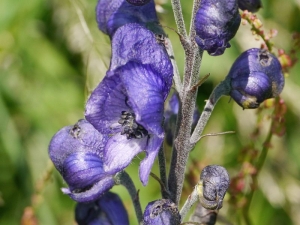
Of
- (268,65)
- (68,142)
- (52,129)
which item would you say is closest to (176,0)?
(268,65)

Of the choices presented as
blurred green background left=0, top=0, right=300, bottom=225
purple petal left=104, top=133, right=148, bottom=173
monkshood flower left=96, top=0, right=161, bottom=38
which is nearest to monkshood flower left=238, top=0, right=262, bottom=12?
monkshood flower left=96, top=0, right=161, bottom=38

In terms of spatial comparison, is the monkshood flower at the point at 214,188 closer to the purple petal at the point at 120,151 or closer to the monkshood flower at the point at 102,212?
the purple petal at the point at 120,151

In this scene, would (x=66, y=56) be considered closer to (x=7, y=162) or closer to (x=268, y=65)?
(x=7, y=162)

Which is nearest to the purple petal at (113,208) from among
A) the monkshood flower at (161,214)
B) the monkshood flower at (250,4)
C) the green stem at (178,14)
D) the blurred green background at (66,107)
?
the monkshood flower at (161,214)

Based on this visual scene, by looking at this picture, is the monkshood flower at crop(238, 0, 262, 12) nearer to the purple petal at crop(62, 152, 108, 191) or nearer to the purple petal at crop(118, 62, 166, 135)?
the purple petal at crop(118, 62, 166, 135)

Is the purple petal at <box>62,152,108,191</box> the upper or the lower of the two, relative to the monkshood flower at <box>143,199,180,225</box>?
upper
